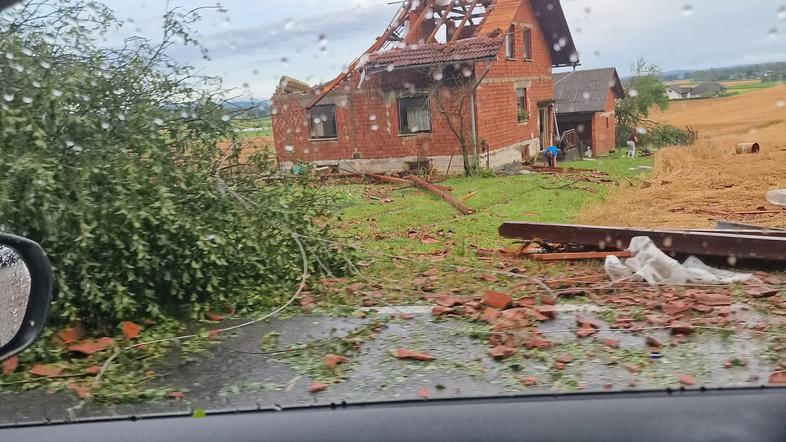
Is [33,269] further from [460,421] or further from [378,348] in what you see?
[460,421]

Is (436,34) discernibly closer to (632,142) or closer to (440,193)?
(632,142)

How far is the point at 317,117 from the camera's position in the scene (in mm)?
4297

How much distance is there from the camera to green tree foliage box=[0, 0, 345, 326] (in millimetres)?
2812

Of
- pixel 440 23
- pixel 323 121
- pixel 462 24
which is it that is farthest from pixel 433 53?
pixel 323 121

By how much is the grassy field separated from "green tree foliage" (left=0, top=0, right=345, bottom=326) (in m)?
0.86

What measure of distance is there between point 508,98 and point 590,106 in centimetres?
339

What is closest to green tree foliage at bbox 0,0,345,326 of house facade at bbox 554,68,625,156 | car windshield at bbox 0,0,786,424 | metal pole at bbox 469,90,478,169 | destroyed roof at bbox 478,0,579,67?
car windshield at bbox 0,0,786,424

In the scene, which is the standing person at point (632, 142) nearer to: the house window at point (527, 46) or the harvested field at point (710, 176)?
the harvested field at point (710, 176)

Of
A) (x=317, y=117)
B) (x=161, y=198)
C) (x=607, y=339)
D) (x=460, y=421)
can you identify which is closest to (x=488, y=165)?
(x=317, y=117)

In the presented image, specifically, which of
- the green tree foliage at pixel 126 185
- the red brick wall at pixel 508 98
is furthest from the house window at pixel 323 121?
the red brick wall at pixel 508 98

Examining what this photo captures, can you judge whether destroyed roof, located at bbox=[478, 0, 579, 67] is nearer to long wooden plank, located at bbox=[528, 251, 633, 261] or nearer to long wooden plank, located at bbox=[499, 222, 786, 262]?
long wooden plank, located at bbox=[499, 222, 786, 262]

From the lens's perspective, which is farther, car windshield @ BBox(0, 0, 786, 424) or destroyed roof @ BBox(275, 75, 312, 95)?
destroyed roof @ BBox(275, 75, 312, 95)

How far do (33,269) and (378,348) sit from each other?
0.91m

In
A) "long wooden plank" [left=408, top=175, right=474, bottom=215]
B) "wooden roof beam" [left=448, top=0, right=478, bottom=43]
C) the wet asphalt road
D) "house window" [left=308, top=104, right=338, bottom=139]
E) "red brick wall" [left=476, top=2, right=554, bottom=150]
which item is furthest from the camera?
"red brick wall" [left=476, top=2, right=554, bottom=150]
